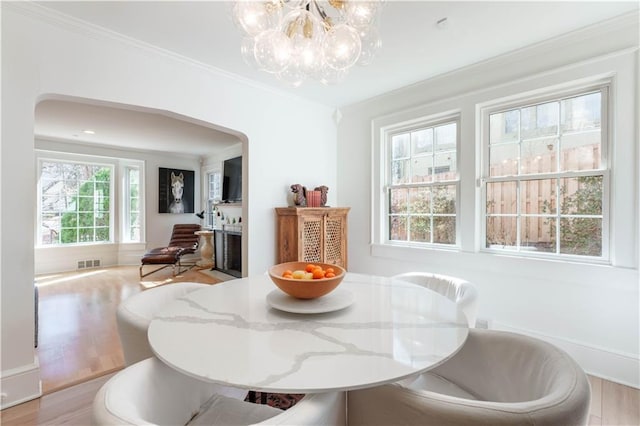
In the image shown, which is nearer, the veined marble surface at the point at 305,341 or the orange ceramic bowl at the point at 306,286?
the veined marble surface at the point at 305,341

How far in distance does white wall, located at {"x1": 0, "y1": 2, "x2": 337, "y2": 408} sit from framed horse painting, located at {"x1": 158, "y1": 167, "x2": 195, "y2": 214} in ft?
13.3

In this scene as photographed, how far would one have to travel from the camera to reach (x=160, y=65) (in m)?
2.40

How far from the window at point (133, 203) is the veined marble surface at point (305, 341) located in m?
5.57

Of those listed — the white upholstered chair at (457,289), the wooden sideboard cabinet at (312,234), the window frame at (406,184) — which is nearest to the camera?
the white upholstered chair at (457,289)

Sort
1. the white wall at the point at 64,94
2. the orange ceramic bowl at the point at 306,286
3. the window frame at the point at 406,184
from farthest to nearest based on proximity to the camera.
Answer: the window frame at the point at 406,184, the white wall at the point at 64,94, the orange ceramic bowl at the point at 306,286

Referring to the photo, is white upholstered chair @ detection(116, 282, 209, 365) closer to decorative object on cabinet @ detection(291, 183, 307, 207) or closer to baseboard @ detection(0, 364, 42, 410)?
baseboard @ detection(0, 364, 42, 410)

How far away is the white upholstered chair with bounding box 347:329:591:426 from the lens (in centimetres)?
69

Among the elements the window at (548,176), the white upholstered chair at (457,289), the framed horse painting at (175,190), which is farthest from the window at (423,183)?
the framed horse painting at (175,190)

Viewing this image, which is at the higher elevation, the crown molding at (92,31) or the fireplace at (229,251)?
the crown molding at (92,31)

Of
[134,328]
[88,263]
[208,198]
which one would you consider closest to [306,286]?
[134,328]

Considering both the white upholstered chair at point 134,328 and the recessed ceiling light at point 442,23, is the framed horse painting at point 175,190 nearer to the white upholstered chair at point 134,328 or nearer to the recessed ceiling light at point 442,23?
the white upholstered chair at point 134,328

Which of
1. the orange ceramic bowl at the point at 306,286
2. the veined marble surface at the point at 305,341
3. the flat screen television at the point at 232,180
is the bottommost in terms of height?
the veined marble surface at the point at 305,341

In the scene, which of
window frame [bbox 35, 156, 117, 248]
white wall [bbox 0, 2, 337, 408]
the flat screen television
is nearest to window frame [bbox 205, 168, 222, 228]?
the flat screen television

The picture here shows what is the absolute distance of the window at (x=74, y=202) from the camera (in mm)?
5148
